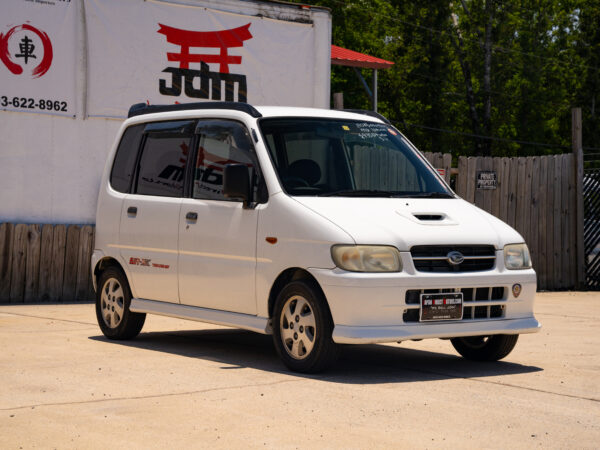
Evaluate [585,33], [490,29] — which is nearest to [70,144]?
[490,29]

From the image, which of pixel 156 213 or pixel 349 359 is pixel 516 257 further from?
pixel 156 213

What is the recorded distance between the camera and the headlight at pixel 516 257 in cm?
833

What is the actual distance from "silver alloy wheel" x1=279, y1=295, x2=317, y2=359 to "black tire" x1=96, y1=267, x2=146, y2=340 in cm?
234

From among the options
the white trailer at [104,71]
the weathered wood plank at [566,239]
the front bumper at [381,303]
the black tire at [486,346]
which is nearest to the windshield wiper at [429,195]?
the front bumper at [381,303]

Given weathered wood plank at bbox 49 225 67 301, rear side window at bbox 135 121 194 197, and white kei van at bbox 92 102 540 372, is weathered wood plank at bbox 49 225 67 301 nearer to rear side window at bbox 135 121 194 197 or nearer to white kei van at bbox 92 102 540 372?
white kei van at bbox 92 102 540 372

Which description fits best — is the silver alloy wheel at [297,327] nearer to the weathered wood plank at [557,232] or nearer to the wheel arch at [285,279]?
the wheel arch at [285,279]

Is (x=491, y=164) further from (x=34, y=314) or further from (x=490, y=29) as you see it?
(x=490, y=29)

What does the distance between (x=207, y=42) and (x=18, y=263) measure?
4178 millimetres

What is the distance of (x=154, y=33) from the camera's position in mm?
15055

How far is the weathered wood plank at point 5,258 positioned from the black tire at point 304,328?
6420 millimetres

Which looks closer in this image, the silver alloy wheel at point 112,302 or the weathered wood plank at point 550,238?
the silver alloy wheel at point 112,302

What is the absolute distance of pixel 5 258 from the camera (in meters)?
13.6

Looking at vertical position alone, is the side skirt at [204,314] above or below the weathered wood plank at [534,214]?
below

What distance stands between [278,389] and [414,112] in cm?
4993
